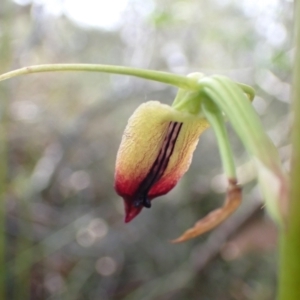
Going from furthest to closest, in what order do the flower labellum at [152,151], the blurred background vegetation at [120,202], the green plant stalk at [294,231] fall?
the blurred background vegetation at [120,202] → the flower labellum at [152,151] → the green plant stalk at [294,231]

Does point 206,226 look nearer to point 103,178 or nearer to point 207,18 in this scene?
point 103,178

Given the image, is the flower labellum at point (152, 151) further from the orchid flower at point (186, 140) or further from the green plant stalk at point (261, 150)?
the green plant stalk at point (261, 150)

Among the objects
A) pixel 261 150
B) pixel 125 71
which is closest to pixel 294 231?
pixel 261 150

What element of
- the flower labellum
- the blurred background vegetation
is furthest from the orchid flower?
the blurred background vegetation

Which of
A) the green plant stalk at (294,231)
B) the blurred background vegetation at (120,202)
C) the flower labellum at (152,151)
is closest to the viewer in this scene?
the green plant stalk at (294,231)

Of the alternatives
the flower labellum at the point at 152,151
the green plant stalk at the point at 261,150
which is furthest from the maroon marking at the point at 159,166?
the green plant stalk at the point at 261,150

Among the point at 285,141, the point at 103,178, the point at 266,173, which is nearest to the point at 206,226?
the point at 266,173

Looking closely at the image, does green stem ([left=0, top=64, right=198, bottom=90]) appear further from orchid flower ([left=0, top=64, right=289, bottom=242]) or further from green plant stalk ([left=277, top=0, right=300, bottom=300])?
green plant stalk ([left=277, top=0, right=300, bottom=300])
